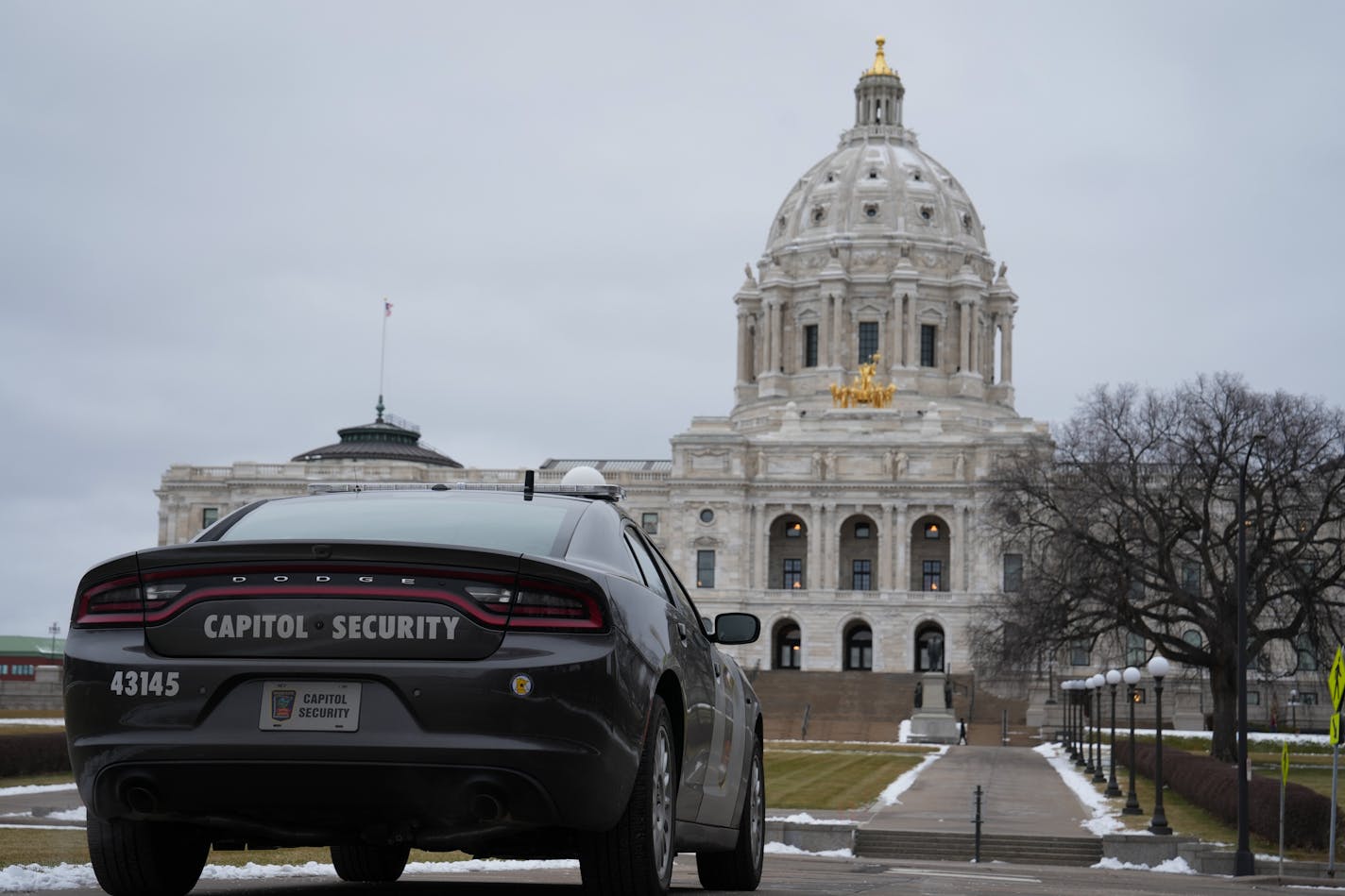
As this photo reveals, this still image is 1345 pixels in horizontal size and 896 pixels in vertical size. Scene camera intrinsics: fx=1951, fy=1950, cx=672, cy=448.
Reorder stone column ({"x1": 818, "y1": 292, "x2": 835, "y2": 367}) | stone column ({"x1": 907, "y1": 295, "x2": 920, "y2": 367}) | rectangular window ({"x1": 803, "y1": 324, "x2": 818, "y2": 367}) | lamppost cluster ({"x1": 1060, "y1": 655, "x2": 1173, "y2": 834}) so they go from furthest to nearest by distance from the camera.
→ rectangular window ({"x1": 803, "y1": 324, "x2": 818, "y2": 367}) → stone column ({"x1": 818, "y1": 292, "x2": 835, "y2": 367}) → stone column ({"x1": 907, "y1": 295, "x2": 920, "y2": 367}) → lamppost cluster ({"x1": 1060, "y1": 655, "x2": 1173, "y2": 834})

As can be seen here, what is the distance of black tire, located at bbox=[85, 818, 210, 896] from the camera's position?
29.2ft

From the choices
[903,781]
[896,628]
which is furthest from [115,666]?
[896,628]

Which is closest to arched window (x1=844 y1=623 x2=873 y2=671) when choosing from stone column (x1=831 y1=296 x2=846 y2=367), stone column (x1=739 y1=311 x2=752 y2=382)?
stone column (x1=831 y1=296 x2=846 y2=367)

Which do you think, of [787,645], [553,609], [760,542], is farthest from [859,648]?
[553,609]

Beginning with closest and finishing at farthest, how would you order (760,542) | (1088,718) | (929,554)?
(1088,718) < (760,542) < (929,554)

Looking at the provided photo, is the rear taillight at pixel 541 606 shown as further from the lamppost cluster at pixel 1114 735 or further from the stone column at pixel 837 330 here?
the stone column at pixel 837 330

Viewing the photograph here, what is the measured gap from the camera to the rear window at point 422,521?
367 inches

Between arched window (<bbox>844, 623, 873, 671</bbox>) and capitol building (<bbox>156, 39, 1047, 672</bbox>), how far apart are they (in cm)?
14

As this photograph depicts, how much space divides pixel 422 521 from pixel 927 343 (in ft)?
444

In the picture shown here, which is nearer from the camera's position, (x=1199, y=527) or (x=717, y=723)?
(x=717, y=723)

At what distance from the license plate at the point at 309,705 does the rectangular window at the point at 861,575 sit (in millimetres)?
122306

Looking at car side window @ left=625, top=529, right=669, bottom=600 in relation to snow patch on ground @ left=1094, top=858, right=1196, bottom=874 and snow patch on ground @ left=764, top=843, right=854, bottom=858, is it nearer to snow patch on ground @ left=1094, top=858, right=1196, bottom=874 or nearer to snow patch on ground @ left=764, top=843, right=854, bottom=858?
snow patch on ground @ left=764, top=843, right=854, bottom=858

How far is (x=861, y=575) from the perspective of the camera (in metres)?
131

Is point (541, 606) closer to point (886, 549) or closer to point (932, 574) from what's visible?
point (886, 549)
